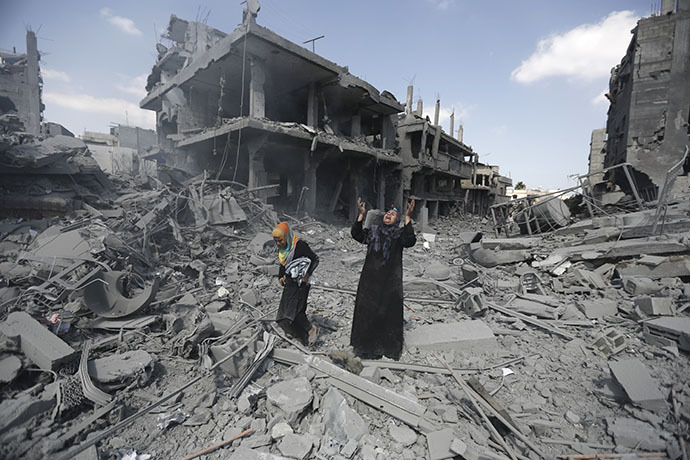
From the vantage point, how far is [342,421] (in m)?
2.44

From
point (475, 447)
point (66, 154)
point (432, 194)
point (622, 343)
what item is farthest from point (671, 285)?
point (432, 194)

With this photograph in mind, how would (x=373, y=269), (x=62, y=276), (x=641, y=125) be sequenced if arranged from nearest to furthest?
(x=373, y=269) < (x=62, y=276) < (x=641, y=125)

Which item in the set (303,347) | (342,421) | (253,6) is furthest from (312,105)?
(342,421)

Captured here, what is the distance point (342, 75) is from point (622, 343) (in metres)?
10.7

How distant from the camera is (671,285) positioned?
466cm

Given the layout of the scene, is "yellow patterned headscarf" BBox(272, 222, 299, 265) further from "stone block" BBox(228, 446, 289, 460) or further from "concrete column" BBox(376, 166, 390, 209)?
"concrete column" BBox(376, 166, 390, 209)

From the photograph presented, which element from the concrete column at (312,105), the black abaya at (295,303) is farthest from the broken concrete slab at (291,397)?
the concrete column at (312,105)

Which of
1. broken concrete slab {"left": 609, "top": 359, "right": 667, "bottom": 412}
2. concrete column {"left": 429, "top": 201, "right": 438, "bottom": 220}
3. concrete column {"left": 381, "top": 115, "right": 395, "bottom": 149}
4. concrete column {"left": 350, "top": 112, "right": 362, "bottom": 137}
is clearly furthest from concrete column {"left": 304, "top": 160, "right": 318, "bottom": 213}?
concrete column {"left": 429, "top": 201, "right": 438, "bottom": 220}

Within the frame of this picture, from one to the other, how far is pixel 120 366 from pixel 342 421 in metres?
2.37

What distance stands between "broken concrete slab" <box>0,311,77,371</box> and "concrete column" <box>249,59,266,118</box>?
7.48 meters

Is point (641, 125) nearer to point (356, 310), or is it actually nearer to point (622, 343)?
point (622, 343)

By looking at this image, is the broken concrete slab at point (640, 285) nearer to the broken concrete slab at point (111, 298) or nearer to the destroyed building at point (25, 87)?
the broken concrete slab at point (111, 298)

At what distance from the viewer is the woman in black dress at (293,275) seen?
352 cm

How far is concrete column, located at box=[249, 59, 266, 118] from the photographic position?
357 inches
